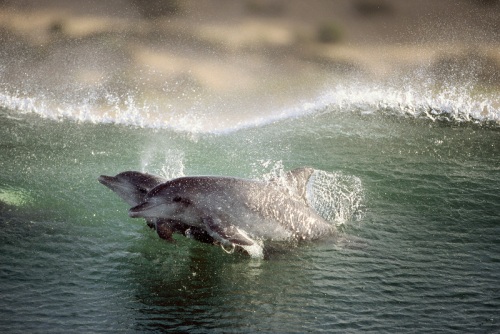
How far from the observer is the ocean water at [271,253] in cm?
980

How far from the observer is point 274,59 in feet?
86.8

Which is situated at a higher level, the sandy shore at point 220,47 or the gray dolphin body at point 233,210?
the sandy shore at point 220,47

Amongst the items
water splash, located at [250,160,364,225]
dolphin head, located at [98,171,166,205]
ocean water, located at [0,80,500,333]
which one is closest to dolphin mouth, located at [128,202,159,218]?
ocean water, located at [0,80,500,333]

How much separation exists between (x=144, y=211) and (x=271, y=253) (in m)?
2.28

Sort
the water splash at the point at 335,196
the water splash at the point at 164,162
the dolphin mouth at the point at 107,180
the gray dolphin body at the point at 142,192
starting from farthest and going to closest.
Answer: the water splash at the point at 164,162, the water splash at the point at 335,196, the dolphin mouth at the point at 107,180, the gray dolphin body at the point at 142,192

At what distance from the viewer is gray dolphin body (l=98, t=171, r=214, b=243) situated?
11625 mm

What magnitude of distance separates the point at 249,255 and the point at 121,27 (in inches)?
711

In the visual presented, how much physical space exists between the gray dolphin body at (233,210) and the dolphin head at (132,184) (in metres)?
0.63

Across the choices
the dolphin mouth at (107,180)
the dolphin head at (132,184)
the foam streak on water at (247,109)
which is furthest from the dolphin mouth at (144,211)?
the foam streak on water at (247,109)

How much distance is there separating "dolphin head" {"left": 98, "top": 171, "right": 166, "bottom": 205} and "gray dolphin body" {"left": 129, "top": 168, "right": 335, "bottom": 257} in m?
0.63

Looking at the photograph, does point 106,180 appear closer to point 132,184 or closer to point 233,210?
point 132,184

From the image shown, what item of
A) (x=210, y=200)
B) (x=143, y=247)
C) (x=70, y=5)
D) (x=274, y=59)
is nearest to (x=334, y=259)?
(x=210, y=200)

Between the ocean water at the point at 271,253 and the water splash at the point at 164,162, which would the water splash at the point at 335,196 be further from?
the water splash at the point at 164,162

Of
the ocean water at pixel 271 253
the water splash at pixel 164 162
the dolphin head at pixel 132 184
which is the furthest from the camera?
the water splash at pixel 164 162
